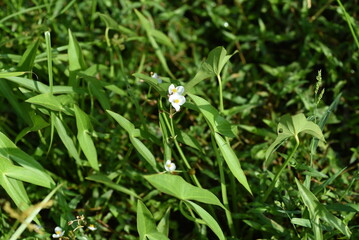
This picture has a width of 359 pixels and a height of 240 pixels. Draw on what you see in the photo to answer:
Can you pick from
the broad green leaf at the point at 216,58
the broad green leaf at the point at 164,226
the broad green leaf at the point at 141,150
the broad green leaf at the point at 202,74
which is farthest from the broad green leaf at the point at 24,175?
the broad green leaf at the point at 216,58

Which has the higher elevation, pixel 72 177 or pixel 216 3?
pixel 216 3

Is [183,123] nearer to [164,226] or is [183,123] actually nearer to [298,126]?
[164,226]

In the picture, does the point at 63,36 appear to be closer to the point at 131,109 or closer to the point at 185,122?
the point at 131,109

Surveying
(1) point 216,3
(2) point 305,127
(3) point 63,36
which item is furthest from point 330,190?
(3) point 63,36

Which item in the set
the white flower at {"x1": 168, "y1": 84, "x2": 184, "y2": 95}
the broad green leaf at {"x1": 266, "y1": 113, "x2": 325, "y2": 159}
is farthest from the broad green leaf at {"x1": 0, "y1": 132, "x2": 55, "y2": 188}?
the broad green leaf at {"x1": 266, "y1": 113, "x2": 325, "y2": 159}

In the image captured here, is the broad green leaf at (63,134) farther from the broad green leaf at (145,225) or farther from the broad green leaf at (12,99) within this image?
the broad green leaf at (145,225)

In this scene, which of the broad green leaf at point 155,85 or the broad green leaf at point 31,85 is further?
→ the broad green leaf at point 31,85

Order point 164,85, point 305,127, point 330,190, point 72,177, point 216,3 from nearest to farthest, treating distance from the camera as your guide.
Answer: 1. point 305,127
2. point 164,85
3. point 330,190
4. point 72,177
5. point 216,3

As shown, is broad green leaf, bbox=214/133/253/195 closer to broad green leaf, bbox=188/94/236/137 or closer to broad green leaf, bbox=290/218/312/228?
broad green leaf, bbox=188/94/236/137
